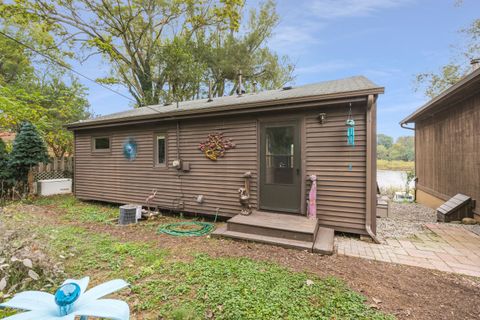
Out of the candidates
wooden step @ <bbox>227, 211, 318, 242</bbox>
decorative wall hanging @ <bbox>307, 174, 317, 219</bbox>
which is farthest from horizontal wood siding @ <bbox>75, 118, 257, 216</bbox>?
decorative wall hanging @ <bbox>307, 174, 317, 219</bbox>

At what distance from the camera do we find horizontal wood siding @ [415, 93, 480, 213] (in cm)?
527

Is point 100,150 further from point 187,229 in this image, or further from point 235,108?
point 235,108

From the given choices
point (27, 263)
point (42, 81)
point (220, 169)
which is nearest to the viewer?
point (27, 263)

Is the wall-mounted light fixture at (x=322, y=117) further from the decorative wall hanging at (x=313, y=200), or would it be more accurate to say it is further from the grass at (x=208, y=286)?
the grass at (x=208, y=286)

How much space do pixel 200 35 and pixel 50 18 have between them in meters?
8.00

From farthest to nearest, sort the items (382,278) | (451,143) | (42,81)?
(42,81)
(451,143)
(382,278)

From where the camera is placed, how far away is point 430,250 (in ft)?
11.5

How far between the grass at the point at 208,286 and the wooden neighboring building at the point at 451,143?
5196 millimetres

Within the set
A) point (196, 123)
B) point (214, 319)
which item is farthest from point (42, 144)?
point (214, 319)

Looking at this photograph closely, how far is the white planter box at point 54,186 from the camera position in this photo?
8.49 metres

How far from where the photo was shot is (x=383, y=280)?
267cm

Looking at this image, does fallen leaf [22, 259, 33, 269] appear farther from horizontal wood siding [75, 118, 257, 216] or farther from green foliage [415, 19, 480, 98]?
green foliage [415, 19, 480, 98]

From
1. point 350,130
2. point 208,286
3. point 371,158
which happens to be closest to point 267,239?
point 208,286

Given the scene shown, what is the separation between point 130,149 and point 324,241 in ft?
19.2
